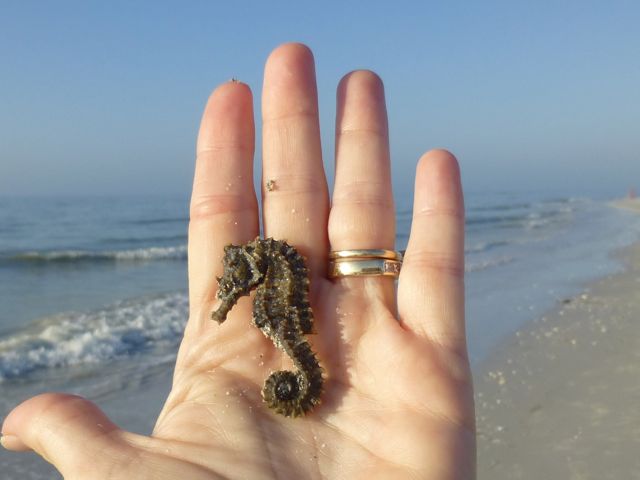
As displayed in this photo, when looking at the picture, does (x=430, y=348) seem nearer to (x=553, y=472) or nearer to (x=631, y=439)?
(x=553, y=472)

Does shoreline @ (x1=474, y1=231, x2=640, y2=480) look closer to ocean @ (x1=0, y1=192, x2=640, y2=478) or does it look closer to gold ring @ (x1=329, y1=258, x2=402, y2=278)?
ocean @ (x1=0, y1=192, x2=640, y2=478)

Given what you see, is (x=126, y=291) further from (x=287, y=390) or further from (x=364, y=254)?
(x=287, y=390)

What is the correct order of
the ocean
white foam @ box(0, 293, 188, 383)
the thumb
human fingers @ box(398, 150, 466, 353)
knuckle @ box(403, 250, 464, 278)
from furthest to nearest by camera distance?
white foam @ box(0, 293, 188, 383), the ocean, knuckle @ box(403, 250, 464, 278), human fingers @ box(398, 150, 466, 353), the thumb

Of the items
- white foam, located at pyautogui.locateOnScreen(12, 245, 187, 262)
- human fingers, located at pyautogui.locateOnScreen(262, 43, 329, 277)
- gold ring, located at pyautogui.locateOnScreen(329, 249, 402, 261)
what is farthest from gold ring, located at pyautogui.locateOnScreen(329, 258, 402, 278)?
white foam, located at pyautogui.locateOnScreen(12, 245, 187, 262)

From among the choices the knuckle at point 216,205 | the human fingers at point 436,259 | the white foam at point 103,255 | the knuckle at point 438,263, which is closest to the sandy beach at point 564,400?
the human fingers at point 436,259

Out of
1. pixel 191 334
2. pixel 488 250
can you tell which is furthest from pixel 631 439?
pixel 488 250

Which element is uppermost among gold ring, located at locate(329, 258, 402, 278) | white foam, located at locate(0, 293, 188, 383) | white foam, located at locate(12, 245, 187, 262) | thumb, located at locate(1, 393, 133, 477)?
gold ring, located at locate(329, 258, 402, 278)

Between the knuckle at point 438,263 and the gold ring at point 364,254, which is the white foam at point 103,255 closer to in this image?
the gold ring at point 364,254
